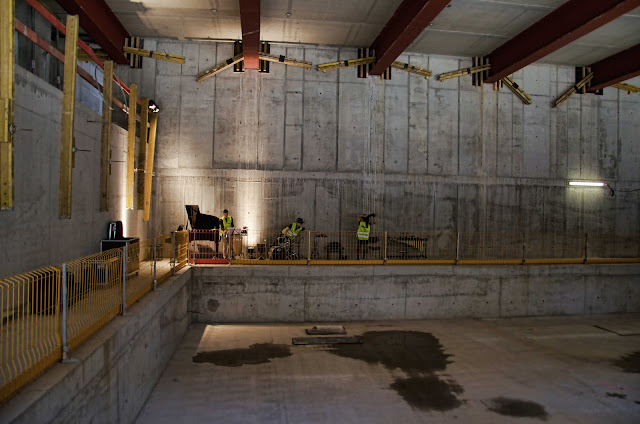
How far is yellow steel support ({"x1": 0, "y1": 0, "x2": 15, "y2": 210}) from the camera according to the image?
20.0ft

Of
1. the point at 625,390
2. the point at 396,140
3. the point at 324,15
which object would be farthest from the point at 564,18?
the point at 625,390

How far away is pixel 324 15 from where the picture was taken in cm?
1440

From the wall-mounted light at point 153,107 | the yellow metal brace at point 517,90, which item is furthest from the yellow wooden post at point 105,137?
the yellow metal brace at point 517,90

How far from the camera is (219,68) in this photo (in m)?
16.2

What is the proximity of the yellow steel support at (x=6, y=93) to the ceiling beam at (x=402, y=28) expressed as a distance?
405 inches

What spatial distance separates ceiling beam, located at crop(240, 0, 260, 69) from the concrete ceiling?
105 cm

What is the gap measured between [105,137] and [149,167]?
4.45 m

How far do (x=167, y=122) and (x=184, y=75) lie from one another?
6.71 feet

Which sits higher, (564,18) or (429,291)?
(564,18)

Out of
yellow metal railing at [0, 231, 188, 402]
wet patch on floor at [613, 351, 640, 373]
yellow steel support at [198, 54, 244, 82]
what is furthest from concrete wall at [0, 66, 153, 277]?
wet patch on floor at [613, 351, 640, 373]

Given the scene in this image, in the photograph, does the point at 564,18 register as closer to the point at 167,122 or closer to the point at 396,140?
the point at 396,140

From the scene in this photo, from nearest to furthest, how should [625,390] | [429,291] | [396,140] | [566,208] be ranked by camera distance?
[625,390], [429,291], [396,140], [566,208]

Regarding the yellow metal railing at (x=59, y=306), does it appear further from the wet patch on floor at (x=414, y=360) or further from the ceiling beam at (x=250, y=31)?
the ceiling beam at (x=250, y=31)

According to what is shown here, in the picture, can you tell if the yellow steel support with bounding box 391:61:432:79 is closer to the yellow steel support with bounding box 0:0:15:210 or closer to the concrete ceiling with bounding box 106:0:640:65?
the concrete ceiling with bounding box 106:0:640:65
